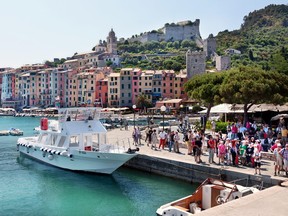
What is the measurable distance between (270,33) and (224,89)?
6935 inches

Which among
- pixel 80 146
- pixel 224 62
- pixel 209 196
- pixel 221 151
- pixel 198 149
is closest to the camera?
pixel 209 196

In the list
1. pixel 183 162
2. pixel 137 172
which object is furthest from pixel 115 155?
pixel 183 162

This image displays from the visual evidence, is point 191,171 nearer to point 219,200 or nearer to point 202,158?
point 202,158

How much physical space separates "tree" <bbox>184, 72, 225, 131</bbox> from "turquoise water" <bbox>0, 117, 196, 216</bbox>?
1243cm

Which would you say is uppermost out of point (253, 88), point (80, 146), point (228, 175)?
point (253, 88)

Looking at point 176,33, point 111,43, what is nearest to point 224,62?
point 111,43

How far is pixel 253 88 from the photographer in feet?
90.0

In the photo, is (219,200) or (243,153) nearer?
(219,200)

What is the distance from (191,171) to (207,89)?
15.1 meters

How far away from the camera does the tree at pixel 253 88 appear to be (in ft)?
90.4

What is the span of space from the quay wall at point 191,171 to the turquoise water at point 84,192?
15.3 inches

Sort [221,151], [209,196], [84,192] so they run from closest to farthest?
[209,196], [221,151], [84,192]

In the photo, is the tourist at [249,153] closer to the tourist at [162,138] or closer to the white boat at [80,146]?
the white boat at [80,146]

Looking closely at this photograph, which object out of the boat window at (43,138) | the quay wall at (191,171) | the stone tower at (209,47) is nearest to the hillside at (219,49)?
the stone tower at (209,47)
